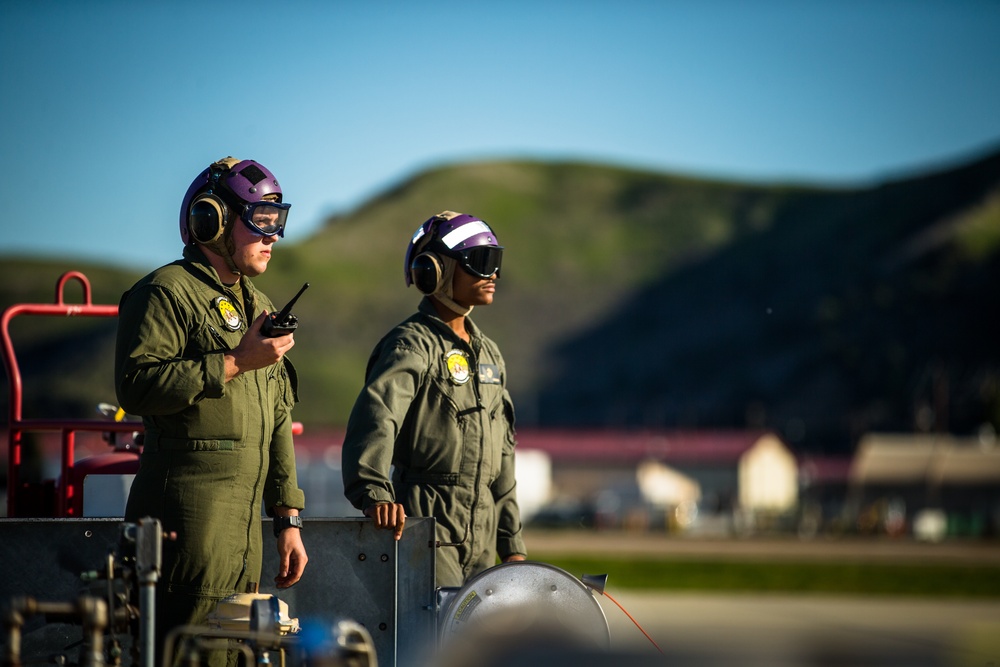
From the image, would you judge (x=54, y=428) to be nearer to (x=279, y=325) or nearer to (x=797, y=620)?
(x=279, y=325)

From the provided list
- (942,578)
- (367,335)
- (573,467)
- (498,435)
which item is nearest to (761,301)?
(367,335)

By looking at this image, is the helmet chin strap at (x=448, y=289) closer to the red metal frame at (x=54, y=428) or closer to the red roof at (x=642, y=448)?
the red metal frame at (x=54, y=428)

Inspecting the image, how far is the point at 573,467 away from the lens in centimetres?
7488

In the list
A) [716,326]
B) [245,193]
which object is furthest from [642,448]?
[716,326]

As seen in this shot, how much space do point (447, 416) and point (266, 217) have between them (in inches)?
49.5

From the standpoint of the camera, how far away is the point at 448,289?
18.7 ft

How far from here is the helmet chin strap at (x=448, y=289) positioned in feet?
18.7

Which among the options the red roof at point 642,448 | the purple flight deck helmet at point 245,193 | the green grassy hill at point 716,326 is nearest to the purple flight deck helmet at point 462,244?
the purple flight deck helmet at point 245,193

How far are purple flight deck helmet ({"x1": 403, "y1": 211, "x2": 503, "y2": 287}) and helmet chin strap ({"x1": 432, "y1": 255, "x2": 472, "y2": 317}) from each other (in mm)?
25

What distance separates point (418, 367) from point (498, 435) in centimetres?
48

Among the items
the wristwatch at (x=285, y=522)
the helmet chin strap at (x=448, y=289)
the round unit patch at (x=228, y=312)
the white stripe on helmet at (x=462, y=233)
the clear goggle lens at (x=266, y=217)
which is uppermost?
the white stripe on helmet at (x=462, y=233)

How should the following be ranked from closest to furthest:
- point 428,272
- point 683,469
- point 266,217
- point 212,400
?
point 212,400
point 266,217
point 428,272
point 683,469

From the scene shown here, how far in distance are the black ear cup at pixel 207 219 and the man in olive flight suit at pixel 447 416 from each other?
0.99 meters

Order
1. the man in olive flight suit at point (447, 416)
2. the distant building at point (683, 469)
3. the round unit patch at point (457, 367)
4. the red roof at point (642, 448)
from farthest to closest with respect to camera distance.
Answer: the red roof at point (642, 448) < the distant building at point (683, 469) < the round unit patch at point (457, 367) < the man in olive flight suit at point (447, 416)
